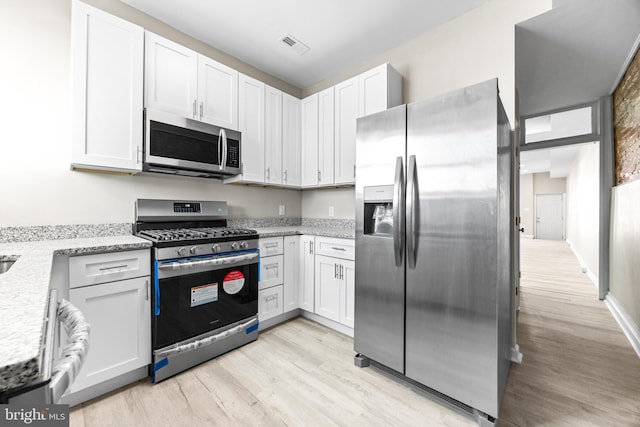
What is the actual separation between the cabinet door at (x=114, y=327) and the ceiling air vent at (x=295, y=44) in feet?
8.22

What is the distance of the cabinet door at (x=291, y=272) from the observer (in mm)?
2807

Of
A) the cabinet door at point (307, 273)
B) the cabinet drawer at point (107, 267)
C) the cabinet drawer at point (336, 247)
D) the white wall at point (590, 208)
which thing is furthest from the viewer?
the white wall at point (590, 208)

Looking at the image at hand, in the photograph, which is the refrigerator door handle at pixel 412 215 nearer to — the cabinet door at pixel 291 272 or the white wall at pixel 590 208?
the cabinet door at pixel 291 272

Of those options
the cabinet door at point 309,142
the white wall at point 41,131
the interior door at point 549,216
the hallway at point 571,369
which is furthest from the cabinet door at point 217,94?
the interior door at point 549,216

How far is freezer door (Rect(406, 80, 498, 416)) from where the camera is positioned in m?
1.50

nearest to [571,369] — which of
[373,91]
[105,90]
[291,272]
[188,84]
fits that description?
[291,272]

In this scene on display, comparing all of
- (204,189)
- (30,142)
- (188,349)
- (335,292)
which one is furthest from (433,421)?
(30,142)

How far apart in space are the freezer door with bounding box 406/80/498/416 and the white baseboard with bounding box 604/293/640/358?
1996 millimetres

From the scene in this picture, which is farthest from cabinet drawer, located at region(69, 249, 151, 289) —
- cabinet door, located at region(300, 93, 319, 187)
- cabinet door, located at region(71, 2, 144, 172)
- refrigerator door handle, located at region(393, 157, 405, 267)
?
cabinet door, located at region(300, 93, 319, 187)

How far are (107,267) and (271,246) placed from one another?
1290 millimetres

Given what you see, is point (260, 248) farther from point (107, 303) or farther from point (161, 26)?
point (161, 26)

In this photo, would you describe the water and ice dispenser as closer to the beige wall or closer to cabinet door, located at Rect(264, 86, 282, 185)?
the beige wall

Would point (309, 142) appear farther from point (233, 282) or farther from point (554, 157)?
point (554, 157)

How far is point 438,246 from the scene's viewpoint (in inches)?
66.1
